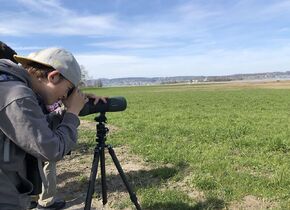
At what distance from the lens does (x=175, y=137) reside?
10305mm

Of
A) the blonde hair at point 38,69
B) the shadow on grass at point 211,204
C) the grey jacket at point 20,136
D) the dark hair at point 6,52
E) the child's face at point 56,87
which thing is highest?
the dark hair at point 6,52

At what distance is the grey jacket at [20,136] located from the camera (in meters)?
2.15

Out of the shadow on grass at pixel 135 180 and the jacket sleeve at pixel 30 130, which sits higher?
the jacket sleeve at pixel 30 130

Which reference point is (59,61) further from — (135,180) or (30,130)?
(135,180)

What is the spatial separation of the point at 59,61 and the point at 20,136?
17.9 inches

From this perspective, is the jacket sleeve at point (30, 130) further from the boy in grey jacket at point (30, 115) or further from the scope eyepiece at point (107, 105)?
the scope eyepiece at point (107, 105)

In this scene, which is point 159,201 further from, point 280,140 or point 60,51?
point 280,140

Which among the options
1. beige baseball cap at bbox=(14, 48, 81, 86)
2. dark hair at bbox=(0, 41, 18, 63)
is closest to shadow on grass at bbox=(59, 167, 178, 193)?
dark hair at bbox=(0, 41, 18, 63)

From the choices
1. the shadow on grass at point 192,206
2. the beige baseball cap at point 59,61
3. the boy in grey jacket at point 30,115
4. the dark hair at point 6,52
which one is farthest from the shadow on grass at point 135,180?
the beige baseball cap at point 59,61

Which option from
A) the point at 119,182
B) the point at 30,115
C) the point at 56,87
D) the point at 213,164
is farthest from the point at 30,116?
the point at 213,164

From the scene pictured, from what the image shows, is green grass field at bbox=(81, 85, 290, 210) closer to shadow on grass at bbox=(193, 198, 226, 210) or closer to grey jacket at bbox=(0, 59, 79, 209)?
shadow on grass at bbox=(193, 198, 226, 210)

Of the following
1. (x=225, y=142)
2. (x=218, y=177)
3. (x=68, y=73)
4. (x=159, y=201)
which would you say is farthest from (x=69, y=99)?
(x=225, y=142)

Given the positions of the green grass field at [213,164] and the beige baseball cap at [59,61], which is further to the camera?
the green grass field at [213,164]

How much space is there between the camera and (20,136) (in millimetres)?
2172
